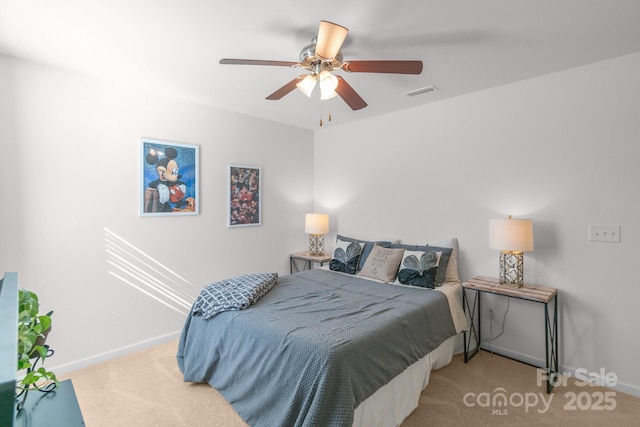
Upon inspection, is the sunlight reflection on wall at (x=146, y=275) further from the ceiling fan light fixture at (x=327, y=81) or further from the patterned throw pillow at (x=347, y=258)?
the ceiling fan light fixture at (x=327, y=81)

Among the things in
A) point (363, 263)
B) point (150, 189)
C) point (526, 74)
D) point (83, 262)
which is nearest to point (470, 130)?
point (526, 74)

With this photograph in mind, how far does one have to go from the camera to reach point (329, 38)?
1.66m

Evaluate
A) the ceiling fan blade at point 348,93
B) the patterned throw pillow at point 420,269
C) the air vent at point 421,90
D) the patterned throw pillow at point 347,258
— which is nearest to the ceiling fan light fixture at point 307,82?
the ceiling fan blade at point 348,93

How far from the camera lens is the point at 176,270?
330cm

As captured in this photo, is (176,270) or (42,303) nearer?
(42,303)

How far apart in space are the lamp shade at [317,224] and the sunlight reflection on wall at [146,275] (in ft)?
5.06

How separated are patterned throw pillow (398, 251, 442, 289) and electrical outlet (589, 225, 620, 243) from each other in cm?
114

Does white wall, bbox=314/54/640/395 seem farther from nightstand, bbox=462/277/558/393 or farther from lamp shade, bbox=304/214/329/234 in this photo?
lamp shade, bbox=304/214/329/234

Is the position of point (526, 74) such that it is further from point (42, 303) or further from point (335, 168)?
point (42, 303)

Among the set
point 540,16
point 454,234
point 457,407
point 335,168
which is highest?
point 540,16

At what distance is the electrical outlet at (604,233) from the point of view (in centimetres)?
240

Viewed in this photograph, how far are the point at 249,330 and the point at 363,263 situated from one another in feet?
5.68

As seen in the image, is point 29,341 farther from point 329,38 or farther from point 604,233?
point 604,233

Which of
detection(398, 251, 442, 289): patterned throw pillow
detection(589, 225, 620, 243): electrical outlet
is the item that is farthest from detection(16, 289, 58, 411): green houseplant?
detection(589, 225, 620, 243): electrical outlet
